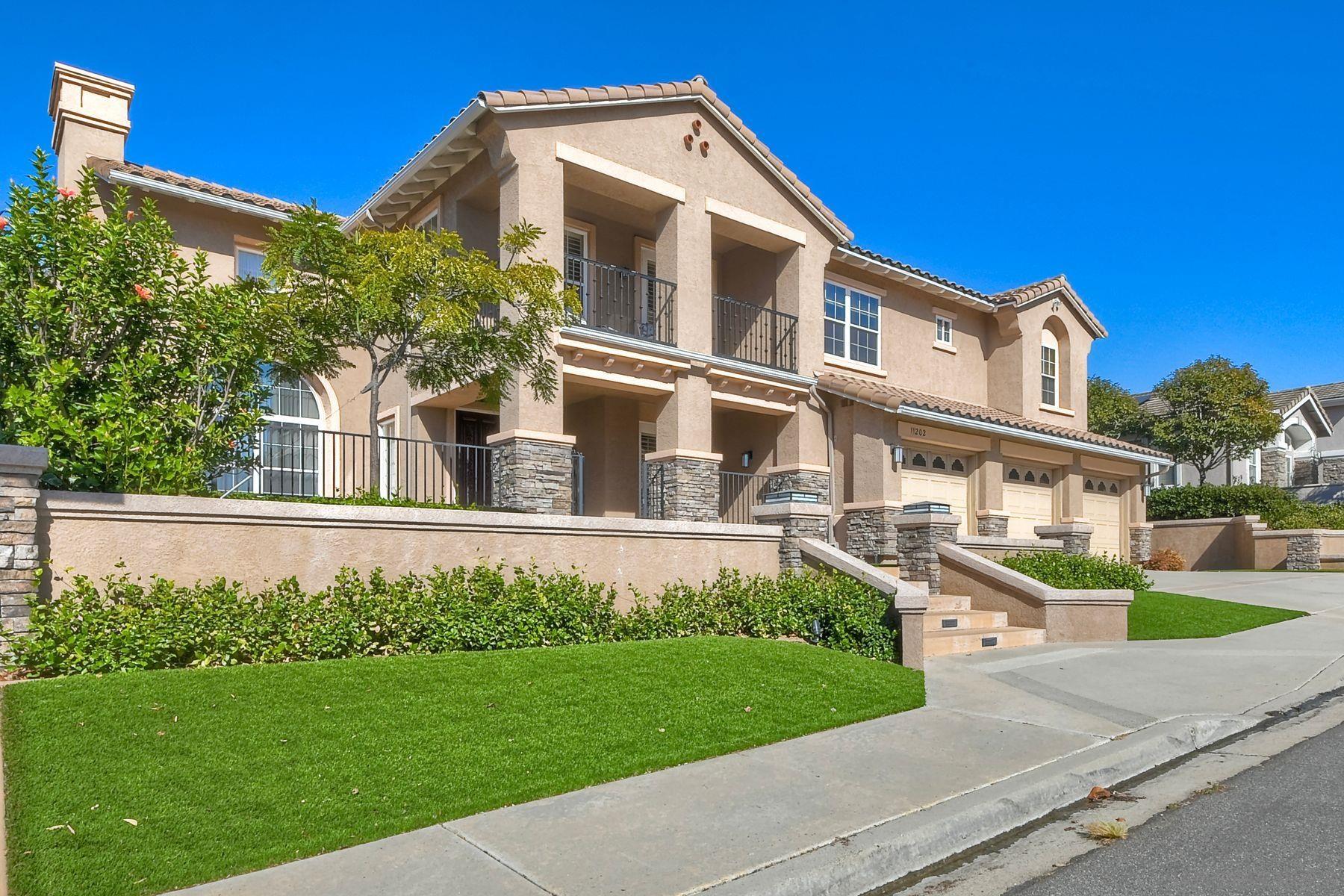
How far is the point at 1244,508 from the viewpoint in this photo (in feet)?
86.5

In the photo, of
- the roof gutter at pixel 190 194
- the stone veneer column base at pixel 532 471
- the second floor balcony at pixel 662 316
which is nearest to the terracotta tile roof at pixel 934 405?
the second floor balcony at pixel 662 316

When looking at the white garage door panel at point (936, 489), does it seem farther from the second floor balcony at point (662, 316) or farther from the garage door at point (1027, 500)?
the second floor balcony at point (662, 316)

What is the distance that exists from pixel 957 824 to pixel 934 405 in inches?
506

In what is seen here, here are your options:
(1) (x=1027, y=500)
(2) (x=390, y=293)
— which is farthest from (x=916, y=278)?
(2) (x=390, y=293)

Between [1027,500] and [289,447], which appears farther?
[1027,500]

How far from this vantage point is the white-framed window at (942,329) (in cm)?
2130

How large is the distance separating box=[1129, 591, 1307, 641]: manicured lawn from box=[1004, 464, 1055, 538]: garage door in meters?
3.85

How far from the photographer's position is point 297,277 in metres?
10.5

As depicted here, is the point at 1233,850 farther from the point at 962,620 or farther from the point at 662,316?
the point at 662,316

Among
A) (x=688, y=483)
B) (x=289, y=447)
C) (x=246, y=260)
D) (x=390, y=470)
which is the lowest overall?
(x=688, y=483)

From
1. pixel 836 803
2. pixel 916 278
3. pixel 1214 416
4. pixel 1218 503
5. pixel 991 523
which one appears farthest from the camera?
pixel 1214 416

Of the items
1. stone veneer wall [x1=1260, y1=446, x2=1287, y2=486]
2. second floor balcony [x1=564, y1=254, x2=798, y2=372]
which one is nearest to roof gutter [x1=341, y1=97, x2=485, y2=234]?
second floor balcony [x1=564, y1=254, x2=798, y2=372]

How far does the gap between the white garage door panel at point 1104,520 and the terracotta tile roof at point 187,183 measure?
61.6 feet

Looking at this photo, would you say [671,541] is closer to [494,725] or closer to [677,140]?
[494,725]
